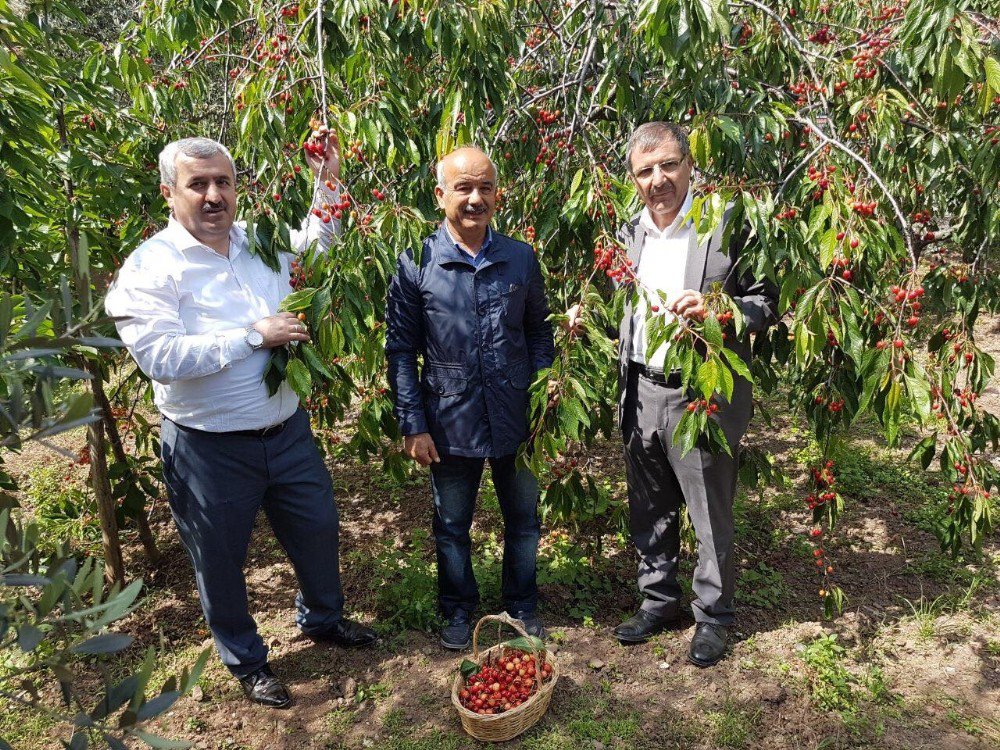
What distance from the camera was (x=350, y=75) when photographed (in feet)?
8.82

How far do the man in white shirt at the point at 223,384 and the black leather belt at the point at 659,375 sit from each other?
46.8 inches

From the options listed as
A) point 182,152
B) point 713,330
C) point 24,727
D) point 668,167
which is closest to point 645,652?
point 713,330

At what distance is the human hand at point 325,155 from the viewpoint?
2.12 m

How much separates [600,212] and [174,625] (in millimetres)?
2554

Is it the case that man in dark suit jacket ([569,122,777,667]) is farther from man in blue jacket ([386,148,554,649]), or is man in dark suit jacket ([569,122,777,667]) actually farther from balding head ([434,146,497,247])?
balding head ([434,146,497,247])

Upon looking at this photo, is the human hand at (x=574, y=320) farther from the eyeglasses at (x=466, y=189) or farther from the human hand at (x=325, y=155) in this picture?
the human hand at (x=325, y=155)

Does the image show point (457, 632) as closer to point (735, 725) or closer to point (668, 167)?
point (735, 725)

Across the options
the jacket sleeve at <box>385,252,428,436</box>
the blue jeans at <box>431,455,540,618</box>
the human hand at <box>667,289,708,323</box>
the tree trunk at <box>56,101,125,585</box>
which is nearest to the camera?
the human hand at <box>667,289,708,323</box>

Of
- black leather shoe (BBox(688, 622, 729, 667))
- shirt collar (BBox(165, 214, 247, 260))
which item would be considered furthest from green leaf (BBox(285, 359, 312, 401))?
black leather shoe (BBox(688, 622, 729, 667))

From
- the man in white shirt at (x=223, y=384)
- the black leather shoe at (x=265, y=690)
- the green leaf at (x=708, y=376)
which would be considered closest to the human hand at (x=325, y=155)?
the man in white shirt at (x=223, y=384)

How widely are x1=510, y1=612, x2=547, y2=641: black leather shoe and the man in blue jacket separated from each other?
56 cm

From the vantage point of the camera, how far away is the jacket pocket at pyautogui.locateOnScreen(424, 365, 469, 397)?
8.29ft

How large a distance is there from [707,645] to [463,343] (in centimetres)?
149

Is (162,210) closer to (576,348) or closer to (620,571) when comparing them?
(576,348)
